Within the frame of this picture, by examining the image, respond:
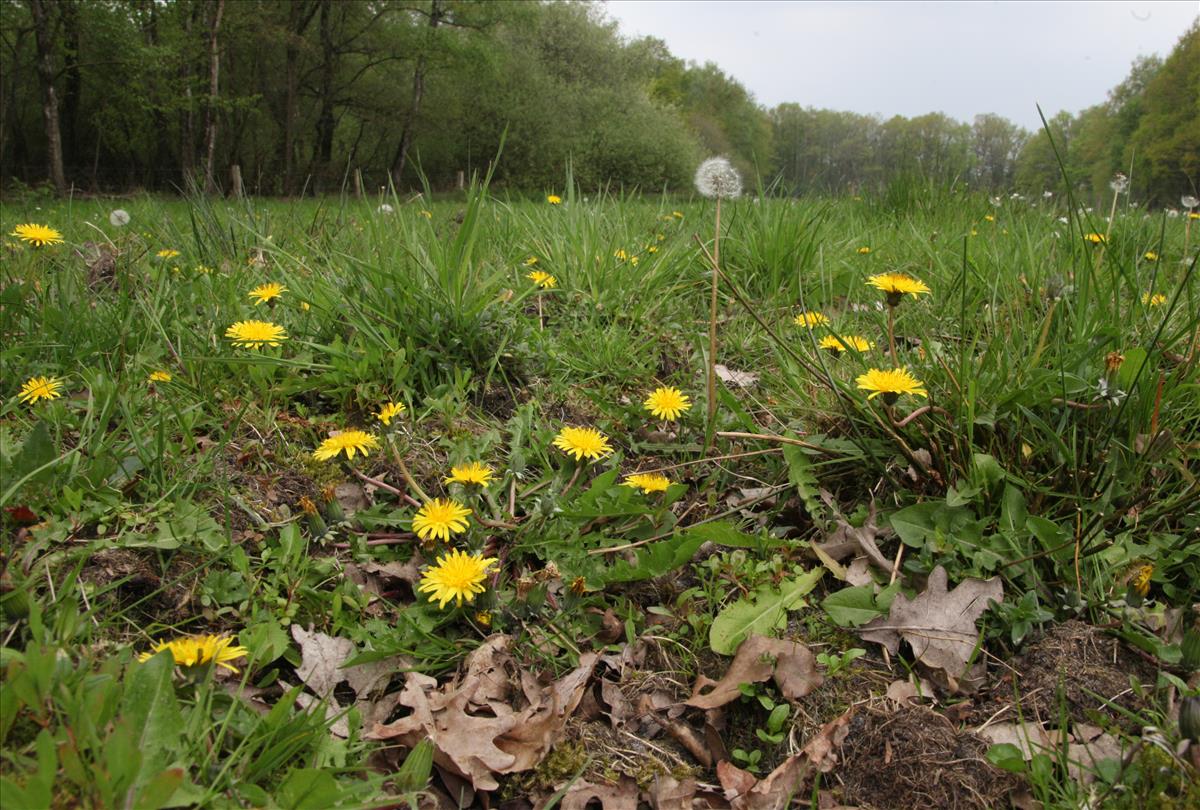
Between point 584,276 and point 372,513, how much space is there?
5.15ft

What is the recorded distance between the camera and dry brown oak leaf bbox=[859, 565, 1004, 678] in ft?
4.88

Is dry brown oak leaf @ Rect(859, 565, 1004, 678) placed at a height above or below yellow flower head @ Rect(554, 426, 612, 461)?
below

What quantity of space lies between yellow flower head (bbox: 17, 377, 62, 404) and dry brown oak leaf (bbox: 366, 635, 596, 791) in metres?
1.25

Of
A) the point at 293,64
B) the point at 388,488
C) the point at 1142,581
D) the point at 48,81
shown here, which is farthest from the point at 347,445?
the point at 293,64

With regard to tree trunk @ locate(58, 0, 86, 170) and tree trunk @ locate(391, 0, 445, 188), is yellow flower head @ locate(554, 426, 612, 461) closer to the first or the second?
tree trunk @ locate(58, 0, 86, 170)

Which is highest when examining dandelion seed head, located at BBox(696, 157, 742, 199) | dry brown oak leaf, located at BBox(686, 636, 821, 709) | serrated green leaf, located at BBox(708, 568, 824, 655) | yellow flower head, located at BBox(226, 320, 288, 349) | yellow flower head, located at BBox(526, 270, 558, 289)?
dandelion seed head, located at BBox(696, 157, 742, 199)

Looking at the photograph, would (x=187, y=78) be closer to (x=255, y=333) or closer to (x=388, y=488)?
(x=255, y=333)

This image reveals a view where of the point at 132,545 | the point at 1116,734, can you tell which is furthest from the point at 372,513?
the point at 1116,734

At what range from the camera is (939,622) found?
1533mm

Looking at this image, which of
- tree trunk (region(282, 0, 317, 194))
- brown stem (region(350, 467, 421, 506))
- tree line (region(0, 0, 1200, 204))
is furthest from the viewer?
tree trunk (region(282, 0, 317, 194))

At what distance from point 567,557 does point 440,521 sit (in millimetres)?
333

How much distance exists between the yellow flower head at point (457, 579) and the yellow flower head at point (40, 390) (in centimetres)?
117

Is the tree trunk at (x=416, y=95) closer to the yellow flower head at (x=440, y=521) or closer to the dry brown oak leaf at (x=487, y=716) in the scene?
the yellow flower head at (x=440, y=521)

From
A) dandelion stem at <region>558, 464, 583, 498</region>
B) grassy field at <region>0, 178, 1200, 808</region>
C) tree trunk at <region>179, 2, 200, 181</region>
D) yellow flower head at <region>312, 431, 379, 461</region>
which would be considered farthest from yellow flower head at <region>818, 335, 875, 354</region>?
tree trunk at <region>179, 2, 200, 181</region>
